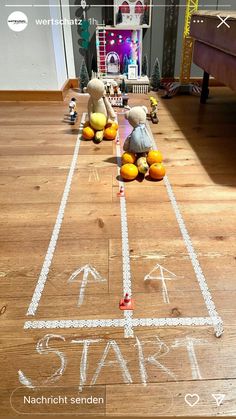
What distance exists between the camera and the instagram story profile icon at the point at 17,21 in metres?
2.78

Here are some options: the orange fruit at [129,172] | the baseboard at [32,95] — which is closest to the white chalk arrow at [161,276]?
the orange fruit at [129,172]

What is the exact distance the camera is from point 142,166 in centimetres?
167

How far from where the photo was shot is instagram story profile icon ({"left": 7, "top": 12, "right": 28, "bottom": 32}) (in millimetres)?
2779

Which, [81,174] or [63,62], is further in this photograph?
[63,62]

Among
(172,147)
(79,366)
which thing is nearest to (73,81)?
(172,147)

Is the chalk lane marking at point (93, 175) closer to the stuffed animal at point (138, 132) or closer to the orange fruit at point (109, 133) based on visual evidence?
the stuffed animal at point (138, 132)

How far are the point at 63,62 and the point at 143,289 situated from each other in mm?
2912

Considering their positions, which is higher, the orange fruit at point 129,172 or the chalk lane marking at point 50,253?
the orange fruit at point 129,172

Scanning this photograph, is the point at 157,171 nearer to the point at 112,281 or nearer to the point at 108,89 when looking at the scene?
the point at 112,281

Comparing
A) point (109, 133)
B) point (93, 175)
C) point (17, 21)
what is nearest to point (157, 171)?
point (93, 175)

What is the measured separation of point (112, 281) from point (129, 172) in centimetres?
71

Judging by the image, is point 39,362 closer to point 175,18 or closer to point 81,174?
point 81,174

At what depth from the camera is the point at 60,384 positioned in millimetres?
807

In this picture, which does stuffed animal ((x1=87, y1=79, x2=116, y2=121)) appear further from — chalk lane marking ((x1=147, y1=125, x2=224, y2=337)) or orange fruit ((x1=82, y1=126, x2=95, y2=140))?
chalk lane marking ((x1=147, y1=125, x2=224, y2=337))
